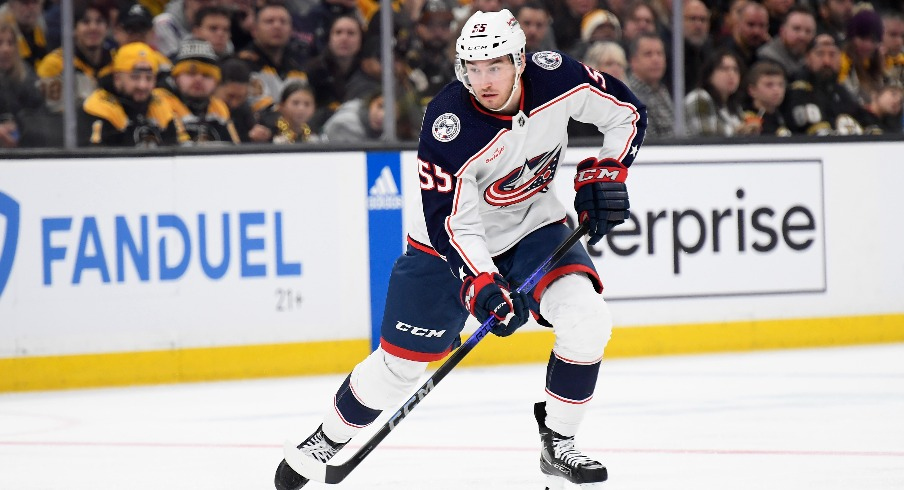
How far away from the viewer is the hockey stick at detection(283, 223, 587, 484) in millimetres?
3068

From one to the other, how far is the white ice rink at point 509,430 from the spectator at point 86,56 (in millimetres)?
1229

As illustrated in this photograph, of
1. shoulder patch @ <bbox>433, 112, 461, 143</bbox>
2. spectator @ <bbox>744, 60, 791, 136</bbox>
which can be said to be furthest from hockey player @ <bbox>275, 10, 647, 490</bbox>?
spectator @ <bbox>744, 60, 791, 136</bbox>

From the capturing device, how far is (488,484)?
327 cm

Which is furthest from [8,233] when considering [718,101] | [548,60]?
[718,101]

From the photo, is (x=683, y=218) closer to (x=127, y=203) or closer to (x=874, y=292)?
(x=874, y=292)

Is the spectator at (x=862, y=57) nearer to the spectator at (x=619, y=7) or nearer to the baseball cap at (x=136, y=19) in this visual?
the spectator at (x=619, y=7)

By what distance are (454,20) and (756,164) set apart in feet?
5.04

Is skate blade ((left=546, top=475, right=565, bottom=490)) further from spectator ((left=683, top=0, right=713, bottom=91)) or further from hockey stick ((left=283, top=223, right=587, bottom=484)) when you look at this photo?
spectator ((left=683, top=0, right=713, bottom=91))

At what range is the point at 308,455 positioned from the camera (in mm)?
3256

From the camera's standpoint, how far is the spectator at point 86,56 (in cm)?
529

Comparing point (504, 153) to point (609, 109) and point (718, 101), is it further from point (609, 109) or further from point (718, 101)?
point (718, 101)

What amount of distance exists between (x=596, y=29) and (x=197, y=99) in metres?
1.76

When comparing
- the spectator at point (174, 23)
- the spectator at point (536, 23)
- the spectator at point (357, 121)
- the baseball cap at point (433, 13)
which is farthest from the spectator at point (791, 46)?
the spectator at point (174, 23)

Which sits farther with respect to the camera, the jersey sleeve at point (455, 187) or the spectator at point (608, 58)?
the spectator at point (608, 58)
